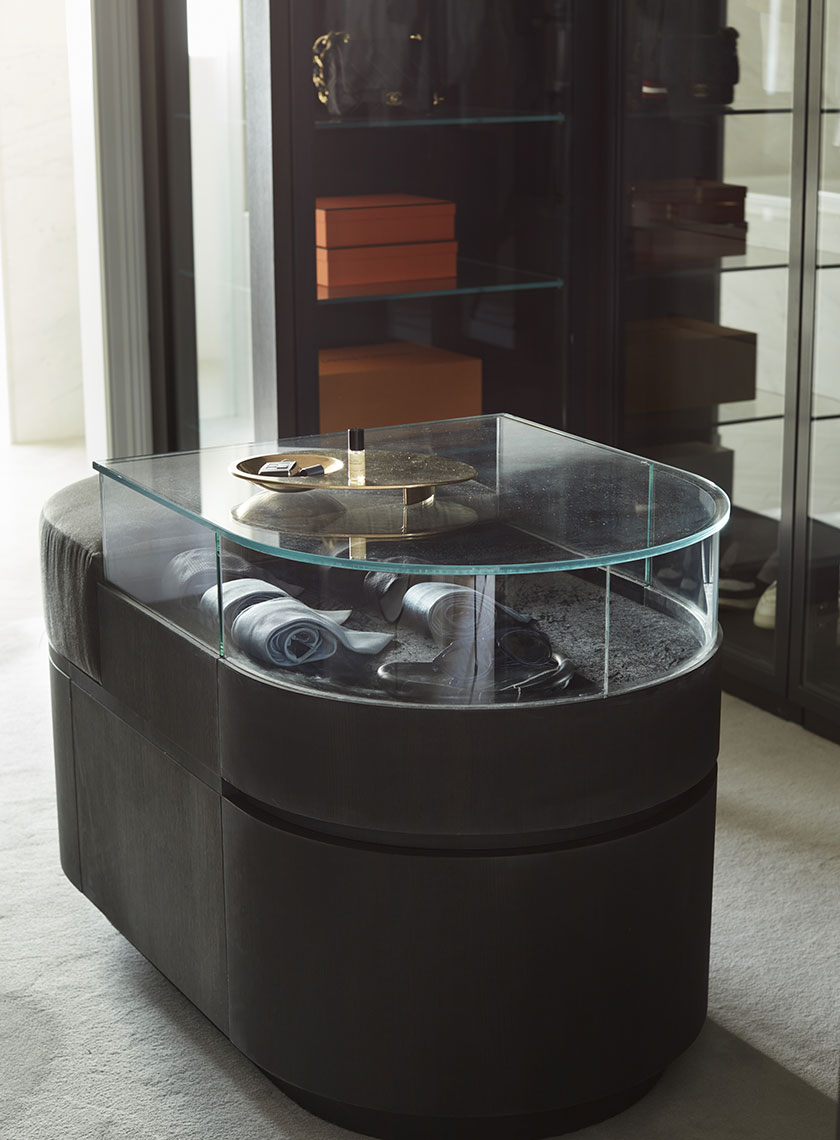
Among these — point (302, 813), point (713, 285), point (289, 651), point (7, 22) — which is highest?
point (7, 22)

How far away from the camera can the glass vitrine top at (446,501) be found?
77.2 inches

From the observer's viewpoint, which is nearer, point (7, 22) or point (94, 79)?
point (94, 79)

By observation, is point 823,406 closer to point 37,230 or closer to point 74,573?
point 74,573

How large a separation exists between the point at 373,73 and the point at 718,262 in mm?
983

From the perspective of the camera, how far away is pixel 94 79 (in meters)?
4.02

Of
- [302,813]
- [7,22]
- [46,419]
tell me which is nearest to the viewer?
[302,813]

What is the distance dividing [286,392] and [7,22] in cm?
364

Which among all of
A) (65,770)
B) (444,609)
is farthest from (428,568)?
(65,770)

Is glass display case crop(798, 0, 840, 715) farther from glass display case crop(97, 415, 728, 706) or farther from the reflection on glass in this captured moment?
the reflection on glass

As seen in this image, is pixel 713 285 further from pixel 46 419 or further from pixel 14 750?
pixel 46 419

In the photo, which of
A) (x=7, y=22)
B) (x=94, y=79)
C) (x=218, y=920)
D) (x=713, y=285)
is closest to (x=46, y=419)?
(x=7, y=22)

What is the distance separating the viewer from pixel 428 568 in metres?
1.89

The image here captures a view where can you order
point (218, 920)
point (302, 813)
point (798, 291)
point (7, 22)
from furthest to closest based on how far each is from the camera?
point (7, 22) → point (798, 291) → point (218, 920) → point (302, 813)

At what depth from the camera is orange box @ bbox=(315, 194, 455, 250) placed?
370 cm
